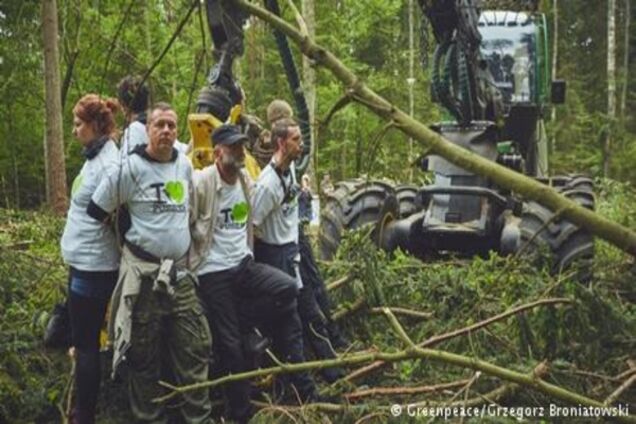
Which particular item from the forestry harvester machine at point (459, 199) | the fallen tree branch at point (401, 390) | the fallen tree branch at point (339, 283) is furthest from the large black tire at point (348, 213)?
the fallen tree branch at point (401, 390)

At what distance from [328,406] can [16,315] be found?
2636mm

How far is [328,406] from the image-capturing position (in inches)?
187

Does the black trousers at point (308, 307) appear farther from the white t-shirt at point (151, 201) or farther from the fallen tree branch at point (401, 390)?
the white t-shirt at point (151, 201)

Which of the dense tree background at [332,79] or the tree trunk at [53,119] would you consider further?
the dense tree background at [332,79]

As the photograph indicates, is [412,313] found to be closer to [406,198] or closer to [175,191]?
[175,191]

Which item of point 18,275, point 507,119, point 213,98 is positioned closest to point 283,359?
point 213,98

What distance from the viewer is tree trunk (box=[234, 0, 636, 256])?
3.36 meters

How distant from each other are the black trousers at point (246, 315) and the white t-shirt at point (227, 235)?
0.16 ft

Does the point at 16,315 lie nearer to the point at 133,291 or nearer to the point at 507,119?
the point at 133,291

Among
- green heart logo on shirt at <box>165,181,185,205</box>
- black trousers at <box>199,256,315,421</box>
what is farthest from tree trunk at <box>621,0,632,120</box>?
green heart logo on shirt at <box>165,181,185,205</box>

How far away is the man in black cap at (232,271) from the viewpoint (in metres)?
5.11

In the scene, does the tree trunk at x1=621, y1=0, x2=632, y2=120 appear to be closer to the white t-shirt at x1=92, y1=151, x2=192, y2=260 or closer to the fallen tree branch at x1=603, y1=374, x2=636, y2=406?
the fallen tree branch at x1=603, y1=374, x2=636, y2=406

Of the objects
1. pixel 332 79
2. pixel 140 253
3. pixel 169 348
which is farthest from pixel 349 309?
pixel 332 79

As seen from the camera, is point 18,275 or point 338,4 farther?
point 338,4
